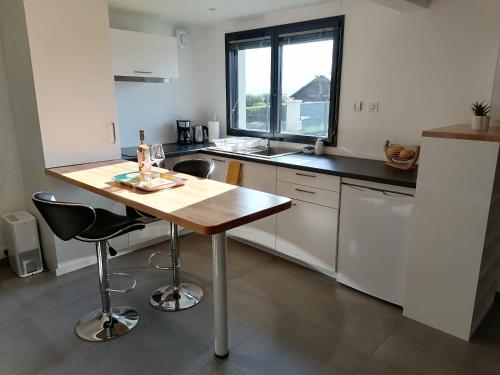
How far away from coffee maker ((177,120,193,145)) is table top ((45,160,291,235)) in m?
1.76

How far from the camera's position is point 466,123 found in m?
2.67

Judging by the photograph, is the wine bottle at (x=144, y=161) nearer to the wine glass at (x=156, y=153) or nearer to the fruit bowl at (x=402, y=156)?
the wine glass at (x=156, y=153)

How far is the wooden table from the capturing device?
1.71 metres

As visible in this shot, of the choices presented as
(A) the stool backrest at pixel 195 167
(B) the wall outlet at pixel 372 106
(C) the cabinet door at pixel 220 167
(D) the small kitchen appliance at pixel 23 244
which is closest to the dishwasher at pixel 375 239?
(B) the wall outlet at pixel 372 106

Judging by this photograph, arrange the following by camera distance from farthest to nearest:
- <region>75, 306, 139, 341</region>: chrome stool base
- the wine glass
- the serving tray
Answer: the wine glass, <region>75, 306, 139, 341</region>: chrome stool base, the serving tray

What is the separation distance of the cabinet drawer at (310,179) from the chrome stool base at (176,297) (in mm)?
1173

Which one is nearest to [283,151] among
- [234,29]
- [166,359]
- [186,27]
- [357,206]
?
[357,206]

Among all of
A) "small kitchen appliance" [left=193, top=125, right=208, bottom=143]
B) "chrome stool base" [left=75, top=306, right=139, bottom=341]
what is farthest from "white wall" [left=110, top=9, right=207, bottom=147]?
"chrome stool base" [left=75, top=306, right=139, bottom=341]

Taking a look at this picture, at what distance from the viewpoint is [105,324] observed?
2359 millimetres

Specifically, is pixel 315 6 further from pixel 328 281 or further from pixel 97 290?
pixel 97 290

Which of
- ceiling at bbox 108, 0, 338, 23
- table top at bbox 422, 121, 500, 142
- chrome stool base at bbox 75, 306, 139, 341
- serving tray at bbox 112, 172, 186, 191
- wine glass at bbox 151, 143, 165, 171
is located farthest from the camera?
ceiling at bbox 108, 0, 338, 23

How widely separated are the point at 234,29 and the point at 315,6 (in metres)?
1.05

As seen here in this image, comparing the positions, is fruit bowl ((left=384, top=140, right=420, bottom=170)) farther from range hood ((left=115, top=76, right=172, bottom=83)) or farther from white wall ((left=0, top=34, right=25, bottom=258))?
white wall ((left=0, top=34, right=25, bottom=258))

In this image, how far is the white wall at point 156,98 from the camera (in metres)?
3.82
